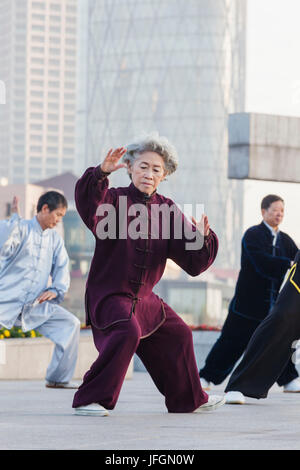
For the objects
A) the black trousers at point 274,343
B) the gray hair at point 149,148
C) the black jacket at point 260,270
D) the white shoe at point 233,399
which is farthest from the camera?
the black jacket at point 260,270

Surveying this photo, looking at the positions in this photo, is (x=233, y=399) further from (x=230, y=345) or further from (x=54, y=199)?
(x=54, y=199)

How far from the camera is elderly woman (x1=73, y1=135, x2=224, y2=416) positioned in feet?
18.6

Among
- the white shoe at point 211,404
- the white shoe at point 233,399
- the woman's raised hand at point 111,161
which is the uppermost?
the woman's raised hand at point 111,161

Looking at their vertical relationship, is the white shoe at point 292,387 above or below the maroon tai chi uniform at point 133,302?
below

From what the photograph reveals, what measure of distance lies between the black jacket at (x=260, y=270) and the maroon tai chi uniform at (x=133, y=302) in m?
2.32

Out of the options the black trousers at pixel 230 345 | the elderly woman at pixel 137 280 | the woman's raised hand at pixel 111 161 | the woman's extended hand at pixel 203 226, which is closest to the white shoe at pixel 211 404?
the elderly woman at pixel 137 280

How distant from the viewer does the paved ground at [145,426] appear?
419 cm

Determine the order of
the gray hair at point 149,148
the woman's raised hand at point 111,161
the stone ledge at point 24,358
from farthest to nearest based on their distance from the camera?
the stone ledge at point 24,358 < the gray hair at point 149,148 < the woman's raised hand at point 111,161

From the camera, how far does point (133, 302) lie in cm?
591

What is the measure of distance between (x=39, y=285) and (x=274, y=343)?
314 centimetres

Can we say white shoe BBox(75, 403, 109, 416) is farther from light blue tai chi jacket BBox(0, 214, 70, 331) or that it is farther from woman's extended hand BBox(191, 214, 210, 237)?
light blue tai chi jacket BBox(0, 214, 70, 331)

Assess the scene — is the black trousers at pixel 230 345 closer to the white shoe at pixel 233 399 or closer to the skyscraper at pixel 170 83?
the white shoe at pixel 233 399

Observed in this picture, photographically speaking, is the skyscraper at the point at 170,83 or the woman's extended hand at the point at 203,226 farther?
the skyscraper at the point at 170,83
